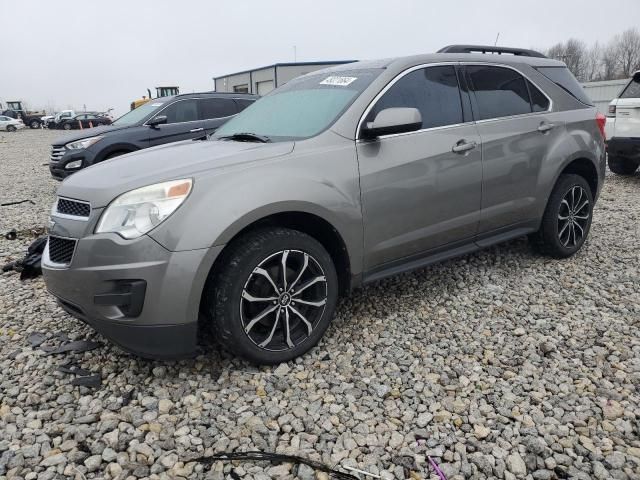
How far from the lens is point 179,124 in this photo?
8.05m

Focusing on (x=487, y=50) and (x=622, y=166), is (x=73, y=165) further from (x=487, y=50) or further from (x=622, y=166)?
(x=622, y=166)

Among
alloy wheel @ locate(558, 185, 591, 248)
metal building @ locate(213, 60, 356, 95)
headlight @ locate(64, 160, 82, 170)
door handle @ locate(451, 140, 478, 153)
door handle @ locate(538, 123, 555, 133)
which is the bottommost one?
alloy wheel @ locate(558, 185, 591, 248)

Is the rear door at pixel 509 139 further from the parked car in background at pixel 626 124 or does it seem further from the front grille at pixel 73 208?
the parked car in background at pixel 626 124

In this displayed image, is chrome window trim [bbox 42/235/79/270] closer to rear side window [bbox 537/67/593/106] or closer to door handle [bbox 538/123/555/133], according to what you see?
door handle [bbox 538/123/555/133]

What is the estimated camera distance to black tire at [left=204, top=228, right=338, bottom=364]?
8.31 feet

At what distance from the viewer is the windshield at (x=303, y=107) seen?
10.2 ft

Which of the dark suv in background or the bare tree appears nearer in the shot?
the dark suv in background

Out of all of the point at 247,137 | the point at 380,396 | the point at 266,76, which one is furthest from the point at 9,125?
the point at 380,396

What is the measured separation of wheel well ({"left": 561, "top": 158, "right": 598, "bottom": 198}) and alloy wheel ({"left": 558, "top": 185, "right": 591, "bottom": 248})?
6.9 inches

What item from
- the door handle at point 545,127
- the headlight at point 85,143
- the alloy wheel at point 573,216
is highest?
the door handle at point 545,127

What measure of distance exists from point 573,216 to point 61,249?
404cm

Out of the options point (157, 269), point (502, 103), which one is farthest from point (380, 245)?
point (502, 103)

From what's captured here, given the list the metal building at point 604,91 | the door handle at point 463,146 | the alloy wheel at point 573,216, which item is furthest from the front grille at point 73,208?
the metal building at point 604,91

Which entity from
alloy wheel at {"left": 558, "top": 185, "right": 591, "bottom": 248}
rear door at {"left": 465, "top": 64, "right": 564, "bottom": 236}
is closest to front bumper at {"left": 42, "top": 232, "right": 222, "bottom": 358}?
rear door at {"left": 465, "top": 64, "right": 564, "bottom": 236}
